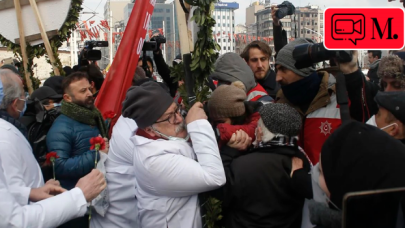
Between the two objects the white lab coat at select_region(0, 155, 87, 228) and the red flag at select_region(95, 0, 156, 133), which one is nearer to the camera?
the white lab coat at select_region(0, 155, 87, 228)

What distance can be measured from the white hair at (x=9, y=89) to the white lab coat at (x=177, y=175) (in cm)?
85

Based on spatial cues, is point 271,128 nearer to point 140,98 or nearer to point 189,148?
point 189,148

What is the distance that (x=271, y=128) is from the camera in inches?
104

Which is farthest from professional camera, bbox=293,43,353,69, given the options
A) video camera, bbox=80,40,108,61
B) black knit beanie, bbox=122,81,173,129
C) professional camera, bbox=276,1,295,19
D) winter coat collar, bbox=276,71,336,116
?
video camera, bbox=80,40,108,61

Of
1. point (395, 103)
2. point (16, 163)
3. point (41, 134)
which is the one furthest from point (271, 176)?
point (41, 134)

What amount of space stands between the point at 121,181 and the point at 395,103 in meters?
1.85

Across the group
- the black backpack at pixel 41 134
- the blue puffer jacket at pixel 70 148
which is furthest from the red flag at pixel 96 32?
the blue puffer jacket at pixel 70 148

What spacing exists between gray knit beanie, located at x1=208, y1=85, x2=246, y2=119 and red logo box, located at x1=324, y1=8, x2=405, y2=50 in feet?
2.47

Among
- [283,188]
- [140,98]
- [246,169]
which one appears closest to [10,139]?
[140,98]

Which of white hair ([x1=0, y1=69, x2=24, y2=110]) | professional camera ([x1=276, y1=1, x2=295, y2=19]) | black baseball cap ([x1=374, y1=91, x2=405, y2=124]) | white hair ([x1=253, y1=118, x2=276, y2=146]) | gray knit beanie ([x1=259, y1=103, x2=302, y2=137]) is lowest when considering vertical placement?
white hair ([x1=253, y1=118, x2=276, y2=146])

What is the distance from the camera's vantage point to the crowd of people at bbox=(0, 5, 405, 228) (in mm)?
1620

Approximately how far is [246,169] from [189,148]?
360 mm

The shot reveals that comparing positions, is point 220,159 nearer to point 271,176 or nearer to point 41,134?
point 271,176

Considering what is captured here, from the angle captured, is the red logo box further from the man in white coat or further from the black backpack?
the black backpack
